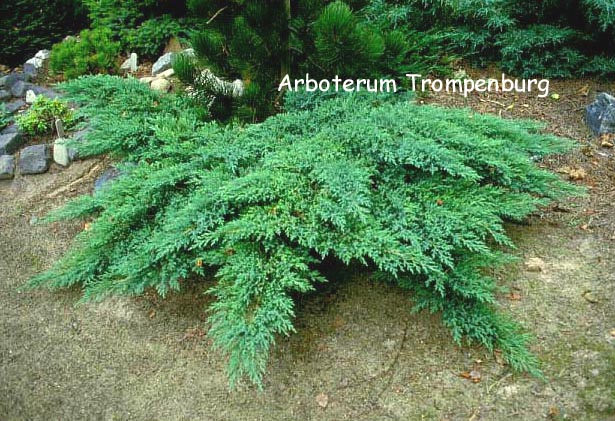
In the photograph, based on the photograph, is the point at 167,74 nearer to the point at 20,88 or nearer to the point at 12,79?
the point at 20,88

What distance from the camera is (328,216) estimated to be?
2.18 metres

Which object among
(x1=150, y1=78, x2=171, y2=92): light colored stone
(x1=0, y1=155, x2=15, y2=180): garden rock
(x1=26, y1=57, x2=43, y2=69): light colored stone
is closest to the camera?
(x1=0, y1=155, x2=15, y2=180): garden rock

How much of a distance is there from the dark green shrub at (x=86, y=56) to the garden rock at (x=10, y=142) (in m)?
0.72

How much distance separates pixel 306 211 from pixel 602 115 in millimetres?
2406

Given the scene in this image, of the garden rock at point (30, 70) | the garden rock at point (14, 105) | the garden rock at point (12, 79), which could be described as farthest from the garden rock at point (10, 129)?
the garden rock at point (30, 70)

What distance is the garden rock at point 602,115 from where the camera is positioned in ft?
11.7

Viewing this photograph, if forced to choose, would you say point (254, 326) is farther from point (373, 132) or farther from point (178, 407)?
point (373, 132)

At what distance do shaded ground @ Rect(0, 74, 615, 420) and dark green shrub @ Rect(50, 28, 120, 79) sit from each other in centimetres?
217

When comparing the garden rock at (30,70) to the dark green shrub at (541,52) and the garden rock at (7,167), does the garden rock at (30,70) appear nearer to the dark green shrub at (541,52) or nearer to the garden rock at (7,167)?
the garden rock at (7,167)

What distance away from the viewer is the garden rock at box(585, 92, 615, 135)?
356 cm

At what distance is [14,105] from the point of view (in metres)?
4.54

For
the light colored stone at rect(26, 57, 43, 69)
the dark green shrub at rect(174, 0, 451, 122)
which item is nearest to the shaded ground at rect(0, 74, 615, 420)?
the dark green shrub at rect(174, 0, 451, 122)

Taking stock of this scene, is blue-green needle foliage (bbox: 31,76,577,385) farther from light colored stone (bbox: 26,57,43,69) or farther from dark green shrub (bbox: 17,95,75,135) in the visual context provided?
light colored stone (bbox: 26,57,43,69)

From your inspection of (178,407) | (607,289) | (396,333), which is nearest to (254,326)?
(178,407)
